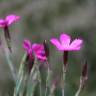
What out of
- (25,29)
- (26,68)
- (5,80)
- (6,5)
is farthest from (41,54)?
(6,5)

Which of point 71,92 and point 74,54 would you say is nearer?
point 71,92

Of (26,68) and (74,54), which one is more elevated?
(26,68)

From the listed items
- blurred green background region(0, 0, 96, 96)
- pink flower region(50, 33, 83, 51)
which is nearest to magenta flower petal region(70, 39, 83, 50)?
pink flower region(50, 33, 83, 51)

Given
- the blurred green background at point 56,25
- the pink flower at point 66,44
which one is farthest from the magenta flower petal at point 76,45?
the blurred green background at point 56,25

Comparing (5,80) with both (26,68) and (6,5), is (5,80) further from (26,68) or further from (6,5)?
Result: (26,68)

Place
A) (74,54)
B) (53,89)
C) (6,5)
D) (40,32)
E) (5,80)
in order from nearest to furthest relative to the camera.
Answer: (53,89)
(5,80)
(74,54)
(40,32)
(6,5)

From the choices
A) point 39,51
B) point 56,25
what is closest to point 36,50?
Result: point 39,51

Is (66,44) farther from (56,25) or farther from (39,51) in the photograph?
(56,25)

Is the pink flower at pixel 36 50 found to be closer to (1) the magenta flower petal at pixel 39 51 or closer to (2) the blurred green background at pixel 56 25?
(1) the magenta flower petal at pixel 39 51

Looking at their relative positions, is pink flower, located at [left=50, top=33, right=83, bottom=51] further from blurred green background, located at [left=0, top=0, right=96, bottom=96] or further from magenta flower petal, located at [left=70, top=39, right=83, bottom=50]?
blurred green background, located at [left=0, top=0, right=96, bottom=96]
